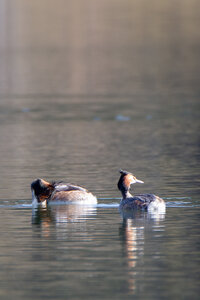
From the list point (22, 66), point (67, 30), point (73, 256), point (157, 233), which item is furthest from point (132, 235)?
point (67, 30)

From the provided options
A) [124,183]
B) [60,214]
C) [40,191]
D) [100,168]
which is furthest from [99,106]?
[60,214]

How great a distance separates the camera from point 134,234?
17.6 meters

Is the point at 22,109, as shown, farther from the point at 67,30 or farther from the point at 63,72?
the point at 67,30

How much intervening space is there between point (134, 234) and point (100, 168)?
8.68m

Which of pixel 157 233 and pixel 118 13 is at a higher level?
pixel 118 13

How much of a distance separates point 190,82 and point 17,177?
3161 centimetres

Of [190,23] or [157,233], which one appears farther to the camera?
[190,23]

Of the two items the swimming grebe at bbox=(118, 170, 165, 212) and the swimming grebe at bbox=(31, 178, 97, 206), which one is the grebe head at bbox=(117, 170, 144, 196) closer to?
the swimming grebe at bbox=(118, 170, 165, 212)

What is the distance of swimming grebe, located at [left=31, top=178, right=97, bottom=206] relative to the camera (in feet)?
67.5

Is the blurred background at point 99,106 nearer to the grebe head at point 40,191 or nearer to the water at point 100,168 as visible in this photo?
the water at point 100,168

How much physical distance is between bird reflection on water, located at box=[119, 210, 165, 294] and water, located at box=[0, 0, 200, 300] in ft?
0.07

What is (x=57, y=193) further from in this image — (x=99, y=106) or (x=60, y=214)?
(x=99, y=106)

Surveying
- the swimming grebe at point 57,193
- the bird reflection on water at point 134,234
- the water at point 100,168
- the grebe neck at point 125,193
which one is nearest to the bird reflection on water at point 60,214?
the water at point 100,168

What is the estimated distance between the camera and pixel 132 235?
17.5 metres
